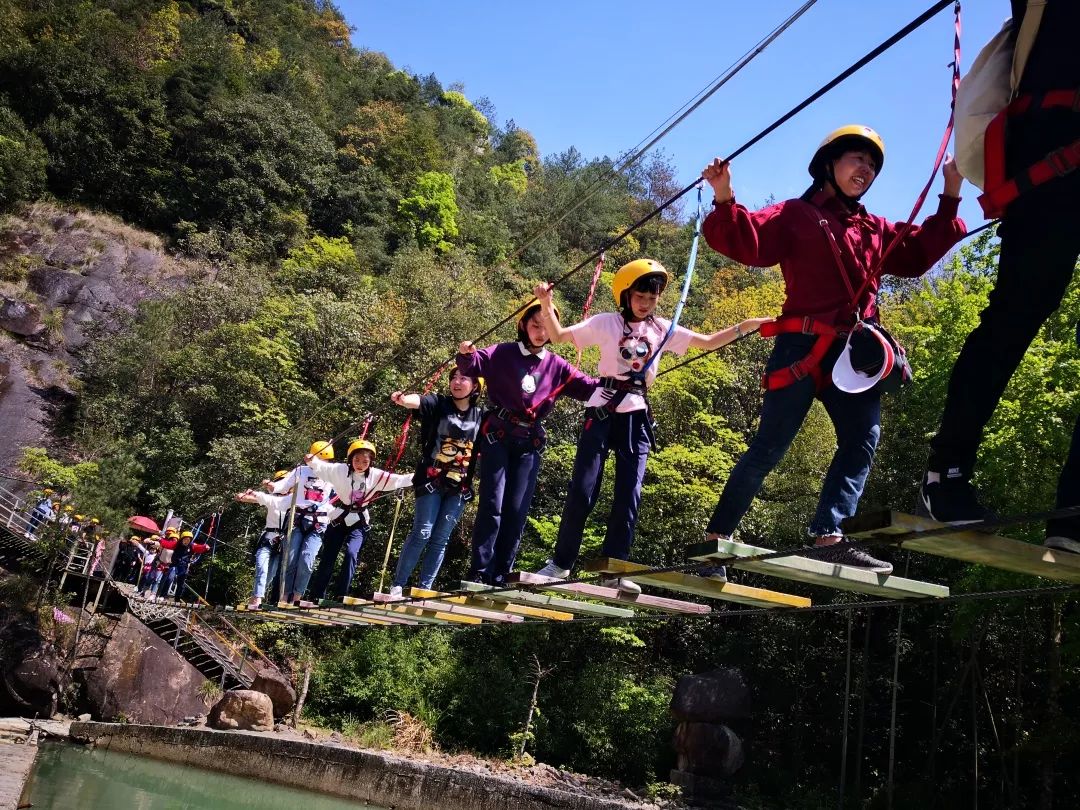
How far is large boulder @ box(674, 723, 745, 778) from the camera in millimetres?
16078

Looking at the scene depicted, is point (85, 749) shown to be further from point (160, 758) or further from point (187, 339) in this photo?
point (187, 339)

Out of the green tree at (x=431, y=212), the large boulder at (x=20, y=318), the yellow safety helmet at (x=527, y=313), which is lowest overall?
the yellow safety helmet at (x=527, y=313)

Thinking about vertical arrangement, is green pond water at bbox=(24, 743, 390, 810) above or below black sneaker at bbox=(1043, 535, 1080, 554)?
below

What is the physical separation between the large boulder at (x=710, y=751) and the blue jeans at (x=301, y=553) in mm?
9359

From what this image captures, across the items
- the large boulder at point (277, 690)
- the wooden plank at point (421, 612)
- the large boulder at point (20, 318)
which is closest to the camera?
the wooden plank at point (421, 612)

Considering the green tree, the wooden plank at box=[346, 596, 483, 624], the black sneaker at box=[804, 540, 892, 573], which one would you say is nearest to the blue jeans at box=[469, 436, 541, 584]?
the wooden plank at box=[346, 596, 483, 624]

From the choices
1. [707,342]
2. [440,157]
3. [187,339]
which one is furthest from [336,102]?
[707,342]

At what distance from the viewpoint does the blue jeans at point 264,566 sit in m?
9.91

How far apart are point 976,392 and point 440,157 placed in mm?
48730

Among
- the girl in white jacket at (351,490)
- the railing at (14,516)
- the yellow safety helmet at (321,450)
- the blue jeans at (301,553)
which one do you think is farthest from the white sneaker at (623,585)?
the railing at (14,516)

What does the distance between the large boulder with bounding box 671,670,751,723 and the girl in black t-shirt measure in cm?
1100

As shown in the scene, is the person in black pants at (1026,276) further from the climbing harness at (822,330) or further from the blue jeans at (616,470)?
the blue jeans at (616,470)

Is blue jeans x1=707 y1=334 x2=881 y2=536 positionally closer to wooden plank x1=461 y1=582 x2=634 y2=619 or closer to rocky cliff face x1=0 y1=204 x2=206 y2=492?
wooden plank x1=461 y1=582 x2=634 y2=619

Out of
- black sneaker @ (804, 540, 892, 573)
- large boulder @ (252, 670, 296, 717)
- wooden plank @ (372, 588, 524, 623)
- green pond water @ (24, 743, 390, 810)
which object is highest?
black sneaker @ (804, 540, 892, 573)
